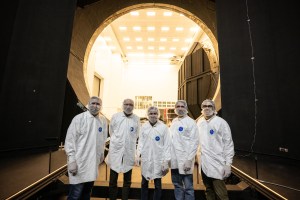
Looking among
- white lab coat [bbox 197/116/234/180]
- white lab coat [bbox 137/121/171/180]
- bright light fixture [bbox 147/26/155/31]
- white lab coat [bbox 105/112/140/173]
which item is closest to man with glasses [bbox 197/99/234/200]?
white lab coat [bbox 197/116/234/180]

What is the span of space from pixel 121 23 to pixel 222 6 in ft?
21.6

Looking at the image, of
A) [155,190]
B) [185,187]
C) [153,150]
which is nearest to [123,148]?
[153,150]

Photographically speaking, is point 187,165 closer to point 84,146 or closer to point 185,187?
point 185,187

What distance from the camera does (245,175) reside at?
7.45ft

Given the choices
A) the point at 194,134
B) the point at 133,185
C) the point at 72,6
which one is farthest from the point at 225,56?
the point at 72,6

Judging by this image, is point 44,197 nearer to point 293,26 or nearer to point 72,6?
point 72,6

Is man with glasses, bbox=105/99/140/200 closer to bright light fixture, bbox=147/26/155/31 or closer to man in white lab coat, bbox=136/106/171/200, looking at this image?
man in white lab coat, bbox=136/106/171/200

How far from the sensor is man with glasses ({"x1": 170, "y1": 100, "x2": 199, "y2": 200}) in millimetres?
2076

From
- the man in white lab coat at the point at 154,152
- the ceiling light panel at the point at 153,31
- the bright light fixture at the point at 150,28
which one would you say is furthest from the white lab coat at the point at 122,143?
the bright light fixture at the point at 150,28

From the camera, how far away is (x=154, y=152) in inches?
89.1

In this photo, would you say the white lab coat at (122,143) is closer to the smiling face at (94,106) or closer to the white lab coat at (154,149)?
the white lab coat at (154,149)

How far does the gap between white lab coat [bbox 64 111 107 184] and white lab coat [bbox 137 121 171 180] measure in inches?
21.9

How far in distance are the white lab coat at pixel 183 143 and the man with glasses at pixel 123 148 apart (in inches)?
21.0

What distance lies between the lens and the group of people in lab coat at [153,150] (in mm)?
1905
